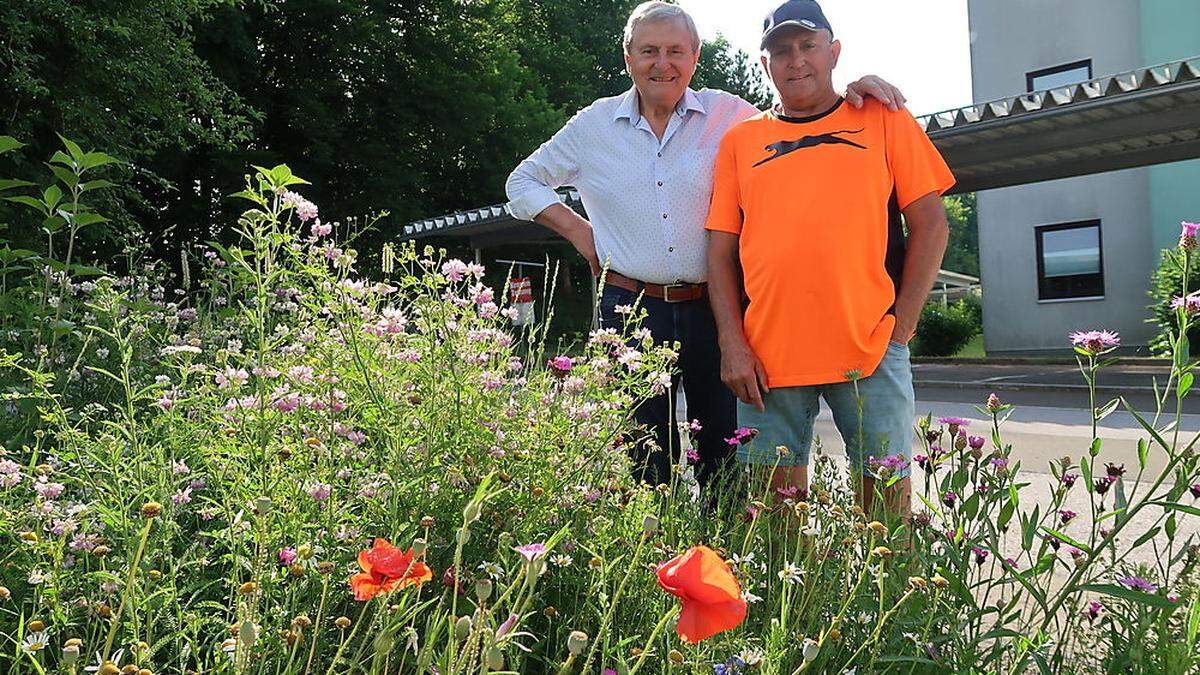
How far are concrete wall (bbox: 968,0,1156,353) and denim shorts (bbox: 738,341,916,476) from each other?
17610mm

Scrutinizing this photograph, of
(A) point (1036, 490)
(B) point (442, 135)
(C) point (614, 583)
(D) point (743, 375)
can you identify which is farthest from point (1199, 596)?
(B) point (442, 135)

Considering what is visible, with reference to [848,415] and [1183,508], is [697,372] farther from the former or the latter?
[1183,508]

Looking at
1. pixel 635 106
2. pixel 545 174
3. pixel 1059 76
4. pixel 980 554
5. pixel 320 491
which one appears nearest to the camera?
pixel 320 491

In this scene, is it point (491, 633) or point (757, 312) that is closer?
point (491, 633)

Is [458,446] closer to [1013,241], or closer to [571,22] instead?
[1013,241]

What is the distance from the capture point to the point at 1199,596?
5.83ft

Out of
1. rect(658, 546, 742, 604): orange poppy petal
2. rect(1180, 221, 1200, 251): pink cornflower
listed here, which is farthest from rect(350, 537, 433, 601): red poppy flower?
rect(1180, 221, 1200, 251): pink cornflower

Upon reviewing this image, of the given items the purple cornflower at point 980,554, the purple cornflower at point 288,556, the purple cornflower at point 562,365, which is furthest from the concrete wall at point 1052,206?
the purple cornflower at point 288,556

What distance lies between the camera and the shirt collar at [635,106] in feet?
10.8

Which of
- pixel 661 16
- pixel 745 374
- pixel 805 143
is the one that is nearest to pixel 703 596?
pixel 745 374

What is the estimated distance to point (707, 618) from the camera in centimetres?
114

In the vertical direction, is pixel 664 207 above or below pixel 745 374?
above

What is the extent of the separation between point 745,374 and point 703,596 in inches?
72.4

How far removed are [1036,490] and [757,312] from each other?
3401mm
